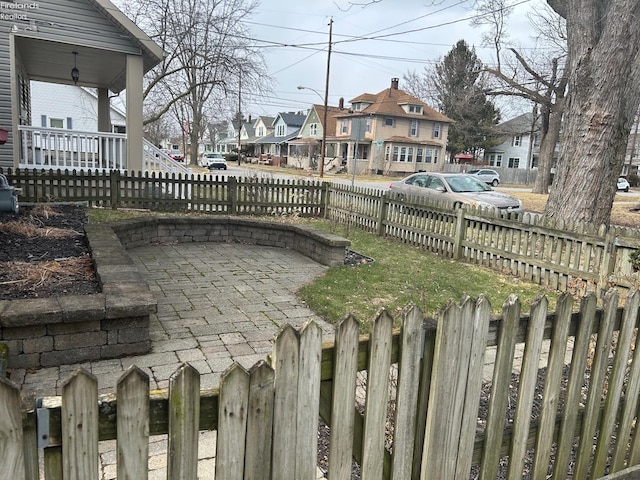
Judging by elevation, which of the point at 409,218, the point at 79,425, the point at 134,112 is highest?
the point at 134,112

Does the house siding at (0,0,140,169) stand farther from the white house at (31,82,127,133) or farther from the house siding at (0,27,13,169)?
the white house at (31,82,127,133)

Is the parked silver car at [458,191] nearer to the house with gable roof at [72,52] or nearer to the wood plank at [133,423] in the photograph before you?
the house with gable roof at [72,52]

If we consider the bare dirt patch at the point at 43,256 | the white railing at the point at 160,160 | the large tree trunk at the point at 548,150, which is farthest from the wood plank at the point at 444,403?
the large tree trunk at the point at 548,150

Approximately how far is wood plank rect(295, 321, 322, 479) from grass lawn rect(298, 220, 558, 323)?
307cm

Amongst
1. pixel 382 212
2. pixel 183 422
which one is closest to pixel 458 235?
pixel 382 212

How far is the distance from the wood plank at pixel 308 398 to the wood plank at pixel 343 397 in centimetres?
7

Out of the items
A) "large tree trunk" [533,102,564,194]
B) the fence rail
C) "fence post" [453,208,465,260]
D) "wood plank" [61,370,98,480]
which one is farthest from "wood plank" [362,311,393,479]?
"large tree trunk" [533,102,564,194]

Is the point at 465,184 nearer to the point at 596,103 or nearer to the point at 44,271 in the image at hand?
the point at 596,103

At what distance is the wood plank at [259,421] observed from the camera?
159cm

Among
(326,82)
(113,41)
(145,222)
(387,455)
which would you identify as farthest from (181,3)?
(387,455)

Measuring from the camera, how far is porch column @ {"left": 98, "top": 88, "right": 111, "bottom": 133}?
17297 millimetres

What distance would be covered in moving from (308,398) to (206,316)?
3.56 meters

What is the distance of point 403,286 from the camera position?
6.65 m

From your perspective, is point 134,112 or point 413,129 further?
point 413,129
